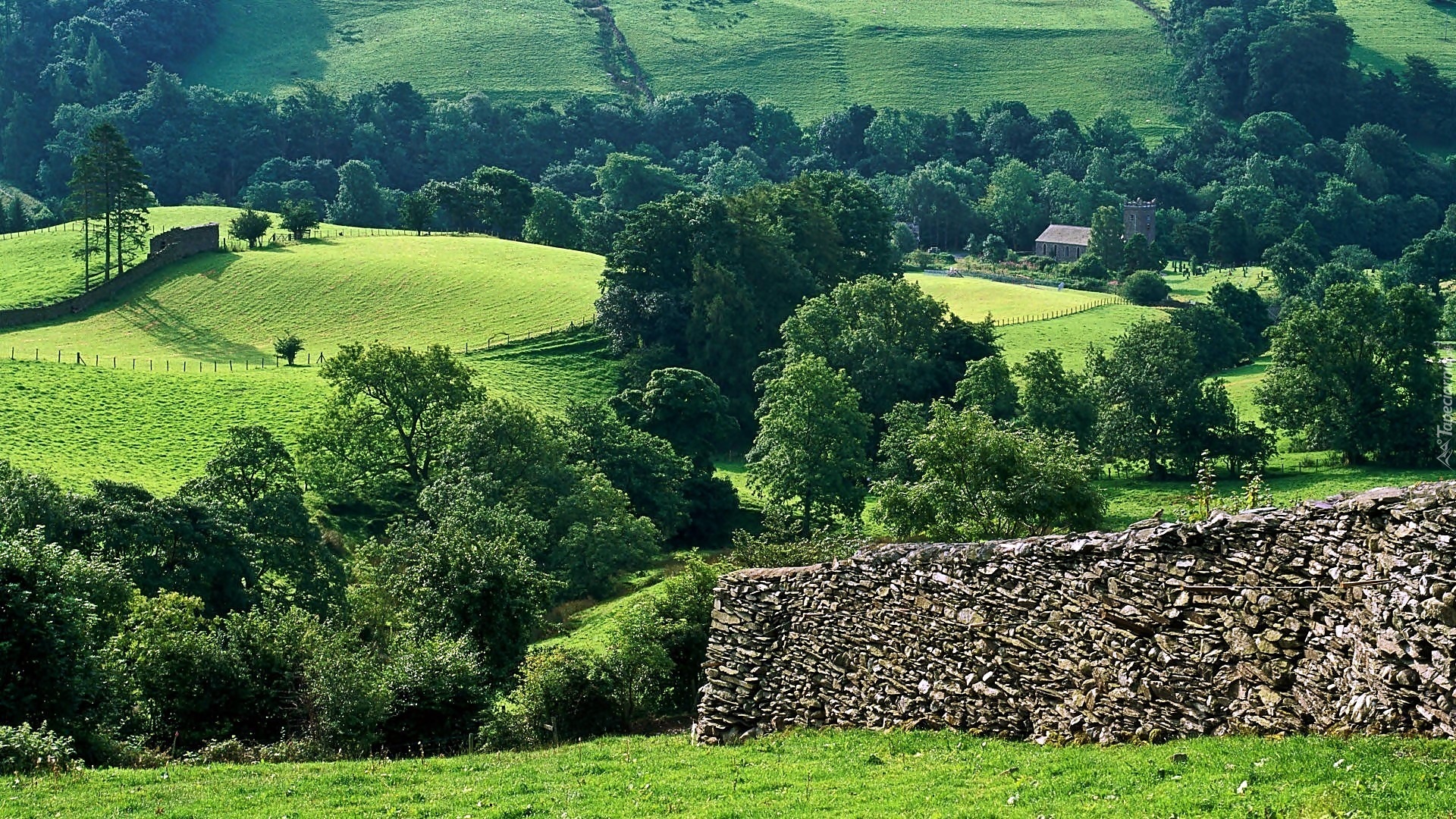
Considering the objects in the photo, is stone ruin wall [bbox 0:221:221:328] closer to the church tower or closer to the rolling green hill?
the rolling green hill

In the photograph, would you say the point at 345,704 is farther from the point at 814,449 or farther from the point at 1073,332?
the point at 1073,332

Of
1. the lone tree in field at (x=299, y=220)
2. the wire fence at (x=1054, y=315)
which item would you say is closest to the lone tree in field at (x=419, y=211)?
the lone tree in field at (x=299, y=220)

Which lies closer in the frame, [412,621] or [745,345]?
[412,621]

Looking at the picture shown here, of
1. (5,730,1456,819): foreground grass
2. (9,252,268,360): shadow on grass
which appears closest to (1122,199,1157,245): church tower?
(9,252,268,360): shadow on grass

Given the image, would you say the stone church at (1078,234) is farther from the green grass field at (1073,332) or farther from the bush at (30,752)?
the bush at (30,752)

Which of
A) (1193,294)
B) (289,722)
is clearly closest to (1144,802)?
(289,722)

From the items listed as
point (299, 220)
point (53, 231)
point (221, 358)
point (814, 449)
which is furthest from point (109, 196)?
point (814, 449)

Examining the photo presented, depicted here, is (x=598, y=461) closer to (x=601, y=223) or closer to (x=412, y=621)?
(x=412, y=621)

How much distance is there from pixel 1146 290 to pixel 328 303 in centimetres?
6533

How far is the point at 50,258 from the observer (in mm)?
127438

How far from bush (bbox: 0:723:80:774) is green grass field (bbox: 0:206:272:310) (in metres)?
95.2

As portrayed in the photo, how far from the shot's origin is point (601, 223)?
14775cm

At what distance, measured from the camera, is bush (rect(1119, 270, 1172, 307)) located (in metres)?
130

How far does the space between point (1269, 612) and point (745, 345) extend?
85023 mm
